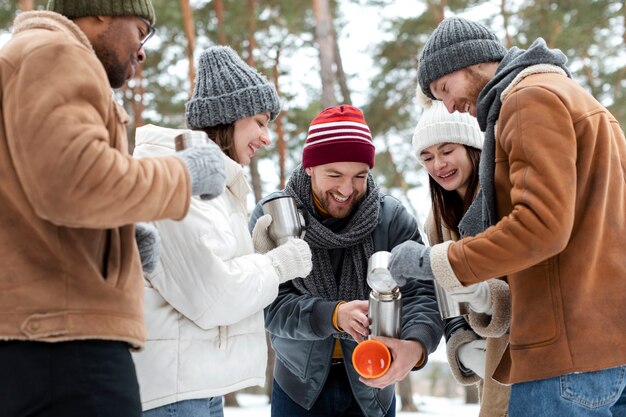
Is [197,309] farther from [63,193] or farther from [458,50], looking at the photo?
[458,50]

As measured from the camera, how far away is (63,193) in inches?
60.7

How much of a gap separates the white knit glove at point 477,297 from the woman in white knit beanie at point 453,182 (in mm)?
332

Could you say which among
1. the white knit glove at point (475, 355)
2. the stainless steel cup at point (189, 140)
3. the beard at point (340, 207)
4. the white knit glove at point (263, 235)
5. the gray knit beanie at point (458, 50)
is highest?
the gray knit beanie at point (458, 50)

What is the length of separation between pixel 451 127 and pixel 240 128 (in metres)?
0.93

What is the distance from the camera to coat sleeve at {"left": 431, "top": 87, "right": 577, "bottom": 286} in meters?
1.91

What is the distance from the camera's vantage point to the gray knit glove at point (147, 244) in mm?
2010

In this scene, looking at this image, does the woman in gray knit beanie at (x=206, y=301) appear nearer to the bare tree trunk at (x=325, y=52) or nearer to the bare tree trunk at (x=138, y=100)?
the bare tree trunk at (x=325, y=52)

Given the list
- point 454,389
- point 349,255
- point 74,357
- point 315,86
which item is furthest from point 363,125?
point 454,389

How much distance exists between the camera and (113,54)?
192cm

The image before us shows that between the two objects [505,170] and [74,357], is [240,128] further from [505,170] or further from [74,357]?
[74,357]

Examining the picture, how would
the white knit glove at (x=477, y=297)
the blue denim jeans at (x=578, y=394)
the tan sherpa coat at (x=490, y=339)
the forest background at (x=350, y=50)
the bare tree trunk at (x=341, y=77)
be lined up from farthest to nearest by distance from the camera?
the bare tree trunk at (x=341, y=77) → the forest background at (x=350, y=50) → the tan sherpa coat at (x=490, y=339) → the white knit glove at (x=477, y=297) → the blue denim jeans at (x=578, y=394)

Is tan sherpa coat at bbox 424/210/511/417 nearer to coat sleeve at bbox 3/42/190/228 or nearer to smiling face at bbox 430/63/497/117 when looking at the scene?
smiling face at bbox 430/63/497/117

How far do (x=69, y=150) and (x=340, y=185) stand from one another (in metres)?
1.63

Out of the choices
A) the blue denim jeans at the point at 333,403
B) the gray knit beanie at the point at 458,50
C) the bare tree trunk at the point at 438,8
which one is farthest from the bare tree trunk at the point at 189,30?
the gray knit beanie at the point at 458,50
